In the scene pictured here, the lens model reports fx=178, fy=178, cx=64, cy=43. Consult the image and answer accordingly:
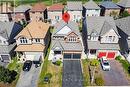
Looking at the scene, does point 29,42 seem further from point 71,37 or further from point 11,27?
point 71,37

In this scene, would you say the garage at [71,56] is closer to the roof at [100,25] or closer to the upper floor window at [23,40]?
the roof at [100,25]

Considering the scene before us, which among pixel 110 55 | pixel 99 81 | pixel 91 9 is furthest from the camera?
pixel 91 9

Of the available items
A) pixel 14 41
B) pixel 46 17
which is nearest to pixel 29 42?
pixel 14 41

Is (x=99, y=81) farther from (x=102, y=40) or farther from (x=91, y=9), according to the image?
(x=91, y=9)

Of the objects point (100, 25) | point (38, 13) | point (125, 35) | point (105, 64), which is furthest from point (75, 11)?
point (105, 64)

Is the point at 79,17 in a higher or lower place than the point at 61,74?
higher

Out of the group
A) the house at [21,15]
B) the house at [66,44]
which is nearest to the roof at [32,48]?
the house at [66,44]

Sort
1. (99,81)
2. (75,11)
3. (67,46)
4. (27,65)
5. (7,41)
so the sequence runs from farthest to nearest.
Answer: (75,11) → (67,46) → (7,41) → (27,65) → (99,81)

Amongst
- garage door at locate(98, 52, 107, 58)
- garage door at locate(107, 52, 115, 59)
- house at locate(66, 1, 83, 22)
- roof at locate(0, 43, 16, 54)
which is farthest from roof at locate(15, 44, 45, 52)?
house at locate(66, 1, 83, 22)
